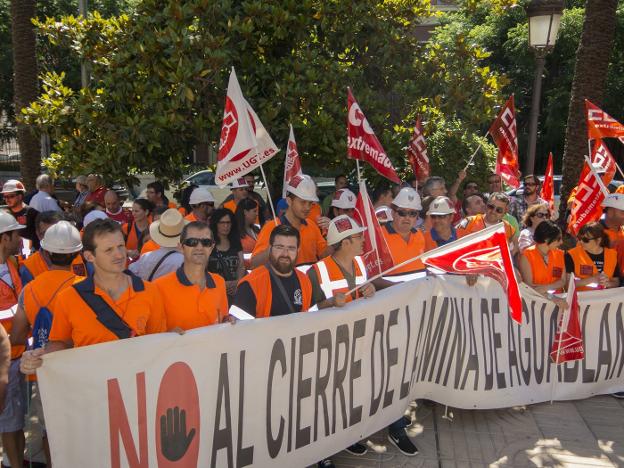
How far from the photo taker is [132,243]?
6496mm

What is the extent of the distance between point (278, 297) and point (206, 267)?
40.6 inches

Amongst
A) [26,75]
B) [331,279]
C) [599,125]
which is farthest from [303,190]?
[26,75]

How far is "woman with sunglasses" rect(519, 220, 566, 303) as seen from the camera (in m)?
5.19

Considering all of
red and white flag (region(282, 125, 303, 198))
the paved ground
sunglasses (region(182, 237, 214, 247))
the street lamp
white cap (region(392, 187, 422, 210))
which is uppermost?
the street lamp

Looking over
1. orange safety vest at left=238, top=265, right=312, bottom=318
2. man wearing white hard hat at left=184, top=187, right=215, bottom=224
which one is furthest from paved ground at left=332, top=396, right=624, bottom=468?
man wearing white hard hat at left=184, top=187, right=215, bottom=224

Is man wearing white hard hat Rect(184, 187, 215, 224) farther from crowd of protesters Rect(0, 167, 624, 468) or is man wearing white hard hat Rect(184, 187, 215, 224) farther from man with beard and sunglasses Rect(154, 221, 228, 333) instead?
man with beard and sunglasses Rect(154, 221, 228, 333)

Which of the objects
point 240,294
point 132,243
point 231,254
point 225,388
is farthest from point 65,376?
point 132,243

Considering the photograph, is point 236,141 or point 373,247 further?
point 236,141

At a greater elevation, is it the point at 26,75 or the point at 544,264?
the point at 26,75

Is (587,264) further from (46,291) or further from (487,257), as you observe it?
(46,291)

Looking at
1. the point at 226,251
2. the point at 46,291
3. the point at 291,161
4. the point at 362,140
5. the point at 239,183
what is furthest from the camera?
the point at 239,183

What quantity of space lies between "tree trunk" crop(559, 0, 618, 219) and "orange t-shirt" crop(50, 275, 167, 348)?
7.43m

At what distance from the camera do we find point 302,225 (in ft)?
18.4

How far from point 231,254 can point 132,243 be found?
148 cm
